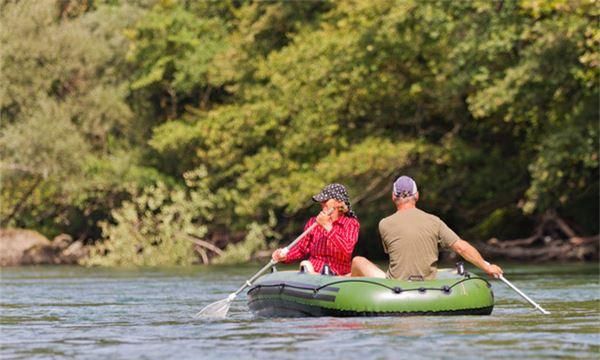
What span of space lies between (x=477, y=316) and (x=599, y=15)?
1679 cm

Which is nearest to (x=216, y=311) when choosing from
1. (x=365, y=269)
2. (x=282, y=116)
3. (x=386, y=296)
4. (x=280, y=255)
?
(x=280, y=255)

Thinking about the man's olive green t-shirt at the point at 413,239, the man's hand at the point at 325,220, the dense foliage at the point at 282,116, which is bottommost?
the man's olive green t-shirt at the point at 413,239

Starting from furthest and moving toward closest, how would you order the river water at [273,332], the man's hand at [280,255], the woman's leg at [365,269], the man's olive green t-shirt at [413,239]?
the man's hand at [280,255], the woman's leg at [365,269], the man's olive green t-shirt at [413,239], the river water at [273,332]

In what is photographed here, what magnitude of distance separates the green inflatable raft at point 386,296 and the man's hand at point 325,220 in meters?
0.74

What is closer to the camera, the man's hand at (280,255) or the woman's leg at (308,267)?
the woman's leg at (308,267)

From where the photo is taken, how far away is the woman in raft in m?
16.5

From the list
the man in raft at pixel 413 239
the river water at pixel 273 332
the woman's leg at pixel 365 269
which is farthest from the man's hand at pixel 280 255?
the man in raft at pixel 413 239

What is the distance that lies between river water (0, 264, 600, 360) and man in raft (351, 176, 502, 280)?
0.57m

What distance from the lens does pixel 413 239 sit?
15.5m

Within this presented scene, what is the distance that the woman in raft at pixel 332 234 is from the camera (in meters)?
16.5

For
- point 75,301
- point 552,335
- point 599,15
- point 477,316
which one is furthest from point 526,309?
point 599,15

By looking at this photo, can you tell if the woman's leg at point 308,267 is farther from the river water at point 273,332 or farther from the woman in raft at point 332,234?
the river water at point 273,332

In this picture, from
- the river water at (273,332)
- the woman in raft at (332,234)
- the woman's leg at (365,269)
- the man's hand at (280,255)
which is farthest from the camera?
the man's hand at (280,255)

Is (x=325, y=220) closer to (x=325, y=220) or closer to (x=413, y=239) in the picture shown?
(x=325, y=220)
